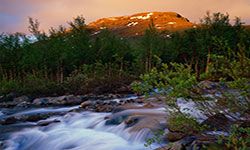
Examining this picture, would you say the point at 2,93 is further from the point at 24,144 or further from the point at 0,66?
the point at 24,144

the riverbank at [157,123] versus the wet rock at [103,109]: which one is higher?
the riverbank at [157,123]

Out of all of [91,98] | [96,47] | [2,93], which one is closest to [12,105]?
[91,98]

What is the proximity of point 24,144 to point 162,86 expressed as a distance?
9939mm

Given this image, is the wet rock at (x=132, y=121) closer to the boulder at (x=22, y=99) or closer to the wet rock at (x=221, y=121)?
the wet rock at (x=221, y=121)

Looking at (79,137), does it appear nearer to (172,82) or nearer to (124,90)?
(172,82)

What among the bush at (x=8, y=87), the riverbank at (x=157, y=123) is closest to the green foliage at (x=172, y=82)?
the riverbank at (x=157, y=123)

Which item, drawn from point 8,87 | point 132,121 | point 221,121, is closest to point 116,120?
point 132,121

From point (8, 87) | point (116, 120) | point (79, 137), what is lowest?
point (8, 87)

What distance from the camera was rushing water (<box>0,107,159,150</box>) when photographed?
12.8 metres

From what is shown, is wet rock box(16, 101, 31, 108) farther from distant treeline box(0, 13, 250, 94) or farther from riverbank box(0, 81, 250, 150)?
distant treeline box(0, 13, 250, 94)

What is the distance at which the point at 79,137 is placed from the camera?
14547 mm

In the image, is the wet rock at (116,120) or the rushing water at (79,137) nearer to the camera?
the rushing water at (79,137)

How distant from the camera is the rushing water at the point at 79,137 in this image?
42.0 ft

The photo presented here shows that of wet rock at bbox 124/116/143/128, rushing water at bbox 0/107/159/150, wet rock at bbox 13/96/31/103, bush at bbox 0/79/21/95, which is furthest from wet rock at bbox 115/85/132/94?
wet rock at bbox 124/116/143/128
